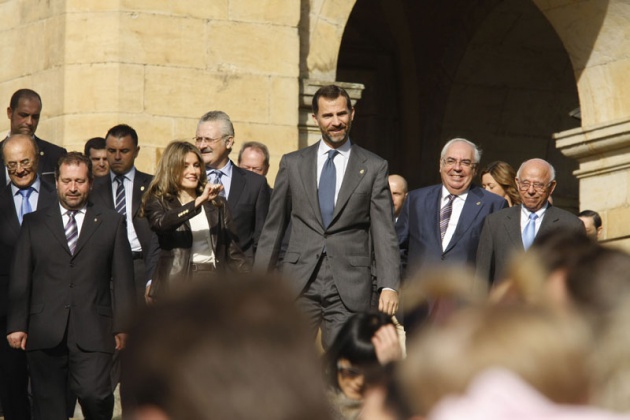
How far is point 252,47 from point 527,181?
10.2 feet

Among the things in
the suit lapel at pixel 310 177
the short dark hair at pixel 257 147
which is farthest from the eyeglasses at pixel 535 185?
the short dark hair at pixel 257 147

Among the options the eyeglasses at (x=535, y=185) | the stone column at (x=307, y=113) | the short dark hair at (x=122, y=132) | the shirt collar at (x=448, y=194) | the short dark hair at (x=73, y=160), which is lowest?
the shirt collar at (x=448, y=194)

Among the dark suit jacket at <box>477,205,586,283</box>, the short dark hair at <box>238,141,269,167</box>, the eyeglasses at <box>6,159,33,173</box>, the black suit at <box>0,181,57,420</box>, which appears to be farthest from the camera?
the short dark hair at <box>238,141,269,167</box>

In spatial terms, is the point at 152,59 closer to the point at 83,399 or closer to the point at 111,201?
the point at 111,201

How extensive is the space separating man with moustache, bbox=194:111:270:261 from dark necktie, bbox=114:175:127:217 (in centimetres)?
66

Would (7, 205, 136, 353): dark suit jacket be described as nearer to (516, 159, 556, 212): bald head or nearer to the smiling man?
the smiling man

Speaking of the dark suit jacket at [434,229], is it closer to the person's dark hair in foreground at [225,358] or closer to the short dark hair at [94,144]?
the short dark hair at [94,144]

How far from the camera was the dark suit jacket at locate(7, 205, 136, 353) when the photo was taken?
28.5ft

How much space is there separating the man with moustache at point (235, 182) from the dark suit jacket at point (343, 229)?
0.69 metres

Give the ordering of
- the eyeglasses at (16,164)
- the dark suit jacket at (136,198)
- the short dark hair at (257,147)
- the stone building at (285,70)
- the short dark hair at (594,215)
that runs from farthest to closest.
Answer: the short dark hair at (594,215) < the stone building at (285,70) < the short dark hair at (257,147) < the dark suit jacket at (136,198) < the eyeglasses at (16,164)

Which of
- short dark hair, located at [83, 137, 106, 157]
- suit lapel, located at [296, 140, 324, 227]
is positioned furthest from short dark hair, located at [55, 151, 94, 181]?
short dark hair, located at [83, 137, 106, 157]

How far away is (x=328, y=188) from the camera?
8734 mm

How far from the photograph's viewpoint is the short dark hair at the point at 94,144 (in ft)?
34.3

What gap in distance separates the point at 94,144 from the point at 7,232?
4.27 feet
